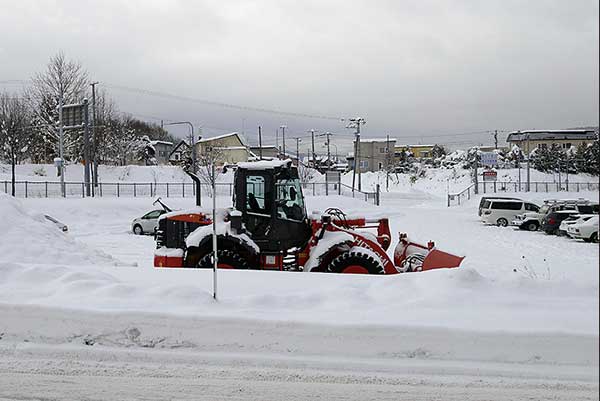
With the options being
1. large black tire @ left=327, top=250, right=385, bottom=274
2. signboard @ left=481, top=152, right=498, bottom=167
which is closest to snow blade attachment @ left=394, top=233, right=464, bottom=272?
large black tire @ left=327, top=250, right=385, bottom=274

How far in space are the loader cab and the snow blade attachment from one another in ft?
6.97

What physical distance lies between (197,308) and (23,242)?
9249 mm

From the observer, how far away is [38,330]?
6156 millimetres

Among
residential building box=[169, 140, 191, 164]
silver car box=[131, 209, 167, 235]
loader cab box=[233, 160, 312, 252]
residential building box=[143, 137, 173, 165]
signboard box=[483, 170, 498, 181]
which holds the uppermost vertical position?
residential building box=[143, 137, 173, 165]

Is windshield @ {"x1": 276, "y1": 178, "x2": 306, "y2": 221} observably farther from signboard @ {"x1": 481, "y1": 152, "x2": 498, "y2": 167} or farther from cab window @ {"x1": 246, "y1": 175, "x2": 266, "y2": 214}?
signboard @ {"x1": 481, "y1": 152, "x2": 498, "y2": 167}

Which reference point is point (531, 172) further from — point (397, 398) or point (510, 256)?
point (397, 398)

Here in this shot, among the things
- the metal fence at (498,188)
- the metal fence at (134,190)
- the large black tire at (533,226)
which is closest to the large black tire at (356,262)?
the metal fence at (498,188)

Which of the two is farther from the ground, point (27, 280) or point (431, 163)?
point (431, 163)

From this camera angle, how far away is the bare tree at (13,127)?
154 ft

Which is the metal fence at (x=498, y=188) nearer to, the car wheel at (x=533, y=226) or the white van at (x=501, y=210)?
the white van at (x=501, y=210)

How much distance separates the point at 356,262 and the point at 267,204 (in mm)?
1812

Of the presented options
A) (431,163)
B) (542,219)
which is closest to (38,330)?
(542,219)

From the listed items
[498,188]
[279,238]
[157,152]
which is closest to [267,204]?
[279,238]

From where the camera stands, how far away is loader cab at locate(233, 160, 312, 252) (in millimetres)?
9766
